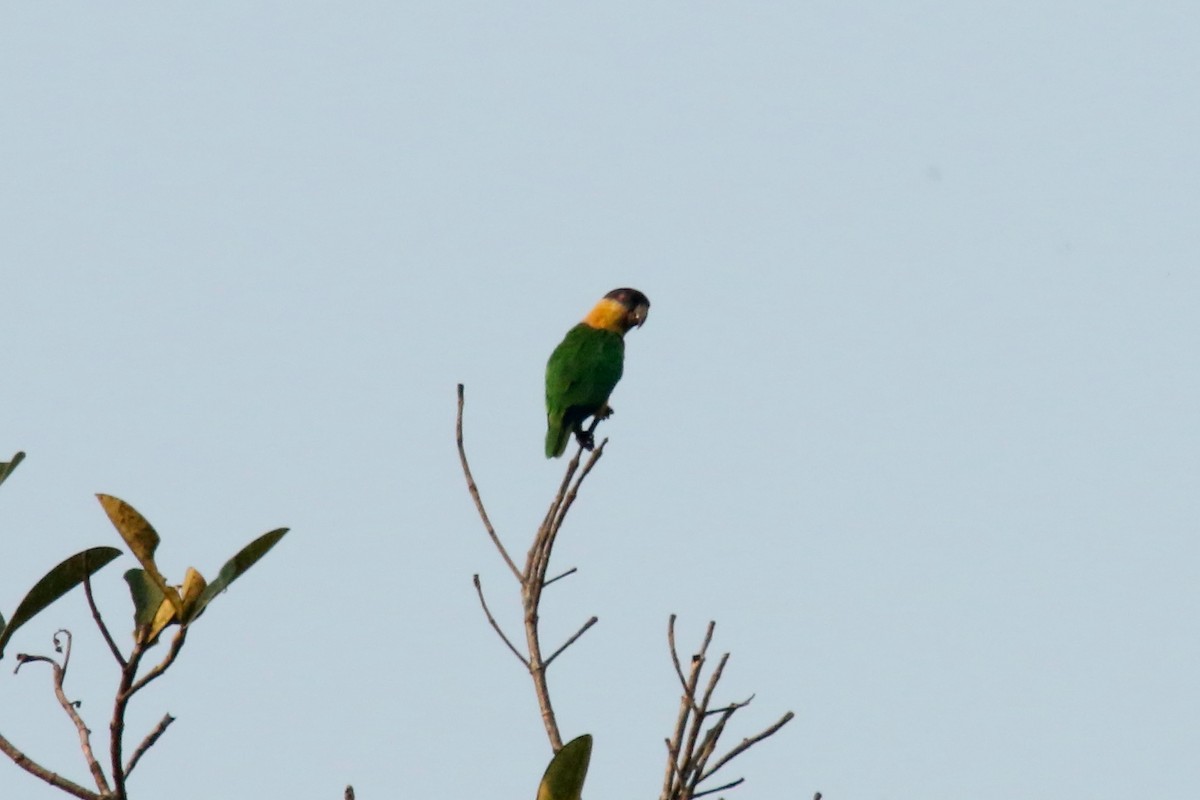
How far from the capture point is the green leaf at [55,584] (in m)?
2.09

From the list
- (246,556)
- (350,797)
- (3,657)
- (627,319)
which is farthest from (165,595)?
(627,319)

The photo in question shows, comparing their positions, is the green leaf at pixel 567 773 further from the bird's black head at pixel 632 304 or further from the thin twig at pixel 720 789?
the bird's black head at pixel 632 304

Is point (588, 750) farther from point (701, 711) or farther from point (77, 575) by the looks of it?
point (77, 575)

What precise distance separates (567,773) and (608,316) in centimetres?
609

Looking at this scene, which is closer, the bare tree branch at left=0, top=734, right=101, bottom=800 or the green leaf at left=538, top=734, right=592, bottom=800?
the bare tree branch at left=0, top=734, right=101, bottom=800

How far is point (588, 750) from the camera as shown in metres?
2.11

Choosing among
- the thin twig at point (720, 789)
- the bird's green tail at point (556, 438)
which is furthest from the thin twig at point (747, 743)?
the bird's green tail at point (556, 438)

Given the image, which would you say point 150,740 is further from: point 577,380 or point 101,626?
point 577,380

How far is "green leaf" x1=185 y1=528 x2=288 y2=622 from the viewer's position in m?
2.05

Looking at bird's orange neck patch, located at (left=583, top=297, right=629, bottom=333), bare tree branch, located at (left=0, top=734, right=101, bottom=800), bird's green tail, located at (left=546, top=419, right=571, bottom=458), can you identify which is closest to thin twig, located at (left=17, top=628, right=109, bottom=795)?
bare tree branch, located at (left=0, top=734, right=101, bottom=800)

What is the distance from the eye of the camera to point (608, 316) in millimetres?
8117

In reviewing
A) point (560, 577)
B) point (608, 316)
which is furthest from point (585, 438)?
point (560, 577)

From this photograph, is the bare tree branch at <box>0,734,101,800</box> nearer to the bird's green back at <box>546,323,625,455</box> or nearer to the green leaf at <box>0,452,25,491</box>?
the green leaf at <box>0,452,25,491</box>

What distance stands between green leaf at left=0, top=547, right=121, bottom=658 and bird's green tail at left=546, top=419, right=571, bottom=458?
4.92 m
